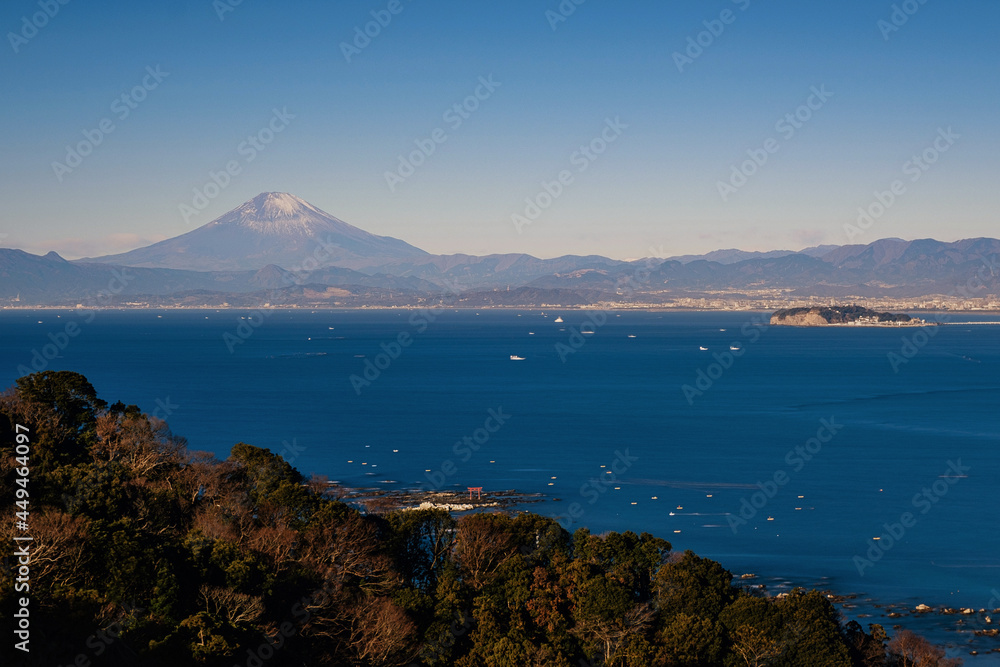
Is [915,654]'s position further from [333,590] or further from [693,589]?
[333,590]

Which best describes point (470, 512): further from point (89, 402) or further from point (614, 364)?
point (614, 364)

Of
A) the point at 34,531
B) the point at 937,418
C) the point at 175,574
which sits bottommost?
the point at 937,418

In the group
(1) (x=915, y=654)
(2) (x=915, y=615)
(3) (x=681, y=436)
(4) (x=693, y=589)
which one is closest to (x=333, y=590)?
(4) (x=693, y=589)

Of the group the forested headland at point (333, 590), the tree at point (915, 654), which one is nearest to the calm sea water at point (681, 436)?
the tree at point (915, 654)

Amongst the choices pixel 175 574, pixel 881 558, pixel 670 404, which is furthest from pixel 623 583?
pixel 670 404

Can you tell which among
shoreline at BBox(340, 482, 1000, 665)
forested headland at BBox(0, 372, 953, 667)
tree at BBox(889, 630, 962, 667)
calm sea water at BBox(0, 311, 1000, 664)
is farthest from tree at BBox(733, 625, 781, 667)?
calm sea water at BBox(0, 311, 1000, 664)

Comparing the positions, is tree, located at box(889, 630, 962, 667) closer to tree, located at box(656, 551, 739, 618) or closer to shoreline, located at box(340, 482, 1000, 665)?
shoreline, located at box(340, 482, 1000, 665)
